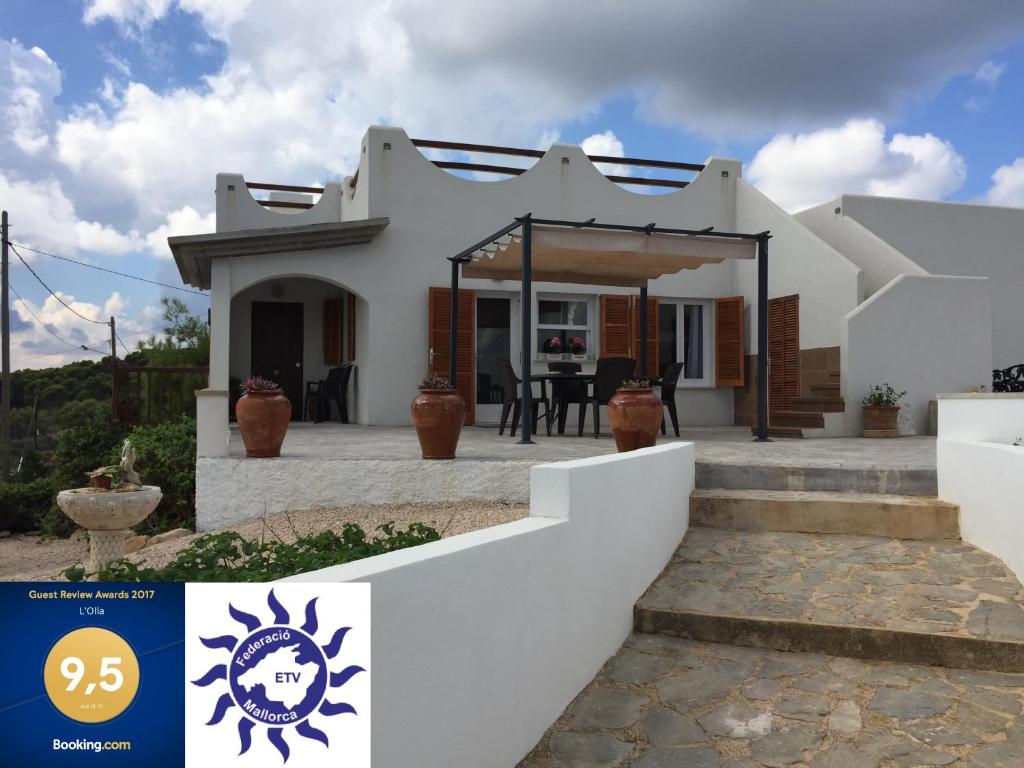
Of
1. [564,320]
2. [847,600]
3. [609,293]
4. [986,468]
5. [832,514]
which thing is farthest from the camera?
[564,320]

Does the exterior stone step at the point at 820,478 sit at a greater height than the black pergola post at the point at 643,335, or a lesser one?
lesser

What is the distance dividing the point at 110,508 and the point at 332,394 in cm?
639

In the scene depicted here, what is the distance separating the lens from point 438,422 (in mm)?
6320

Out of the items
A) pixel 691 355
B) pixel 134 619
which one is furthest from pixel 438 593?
pixel 691 355

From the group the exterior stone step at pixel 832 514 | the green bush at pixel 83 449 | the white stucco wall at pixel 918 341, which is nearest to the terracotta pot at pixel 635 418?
the exterior stone step at pixel 832 514

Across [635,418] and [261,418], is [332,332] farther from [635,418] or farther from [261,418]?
[635,418]

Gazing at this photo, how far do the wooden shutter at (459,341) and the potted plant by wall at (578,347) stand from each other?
1384mm

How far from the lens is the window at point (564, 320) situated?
11805 mm

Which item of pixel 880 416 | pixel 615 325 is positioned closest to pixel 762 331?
pixel 880 416

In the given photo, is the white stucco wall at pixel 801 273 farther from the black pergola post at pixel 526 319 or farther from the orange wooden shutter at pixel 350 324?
the orange wooden shutter at pixel 350 324

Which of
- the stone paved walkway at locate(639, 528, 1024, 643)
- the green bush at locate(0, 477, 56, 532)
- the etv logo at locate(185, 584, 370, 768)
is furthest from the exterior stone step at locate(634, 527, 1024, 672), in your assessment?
the green bush at locate(0, 477, 56, 532)

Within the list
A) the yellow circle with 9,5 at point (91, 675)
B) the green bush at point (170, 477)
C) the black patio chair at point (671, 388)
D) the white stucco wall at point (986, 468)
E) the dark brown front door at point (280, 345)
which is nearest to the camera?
the yellow circle with 9,5 at point (91, 675)

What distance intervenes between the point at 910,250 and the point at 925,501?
879 centimetres

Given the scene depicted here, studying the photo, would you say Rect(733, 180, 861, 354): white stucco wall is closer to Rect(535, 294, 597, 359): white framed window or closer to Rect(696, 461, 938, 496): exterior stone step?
Rect(535, 294, 597, 359): white framed window
